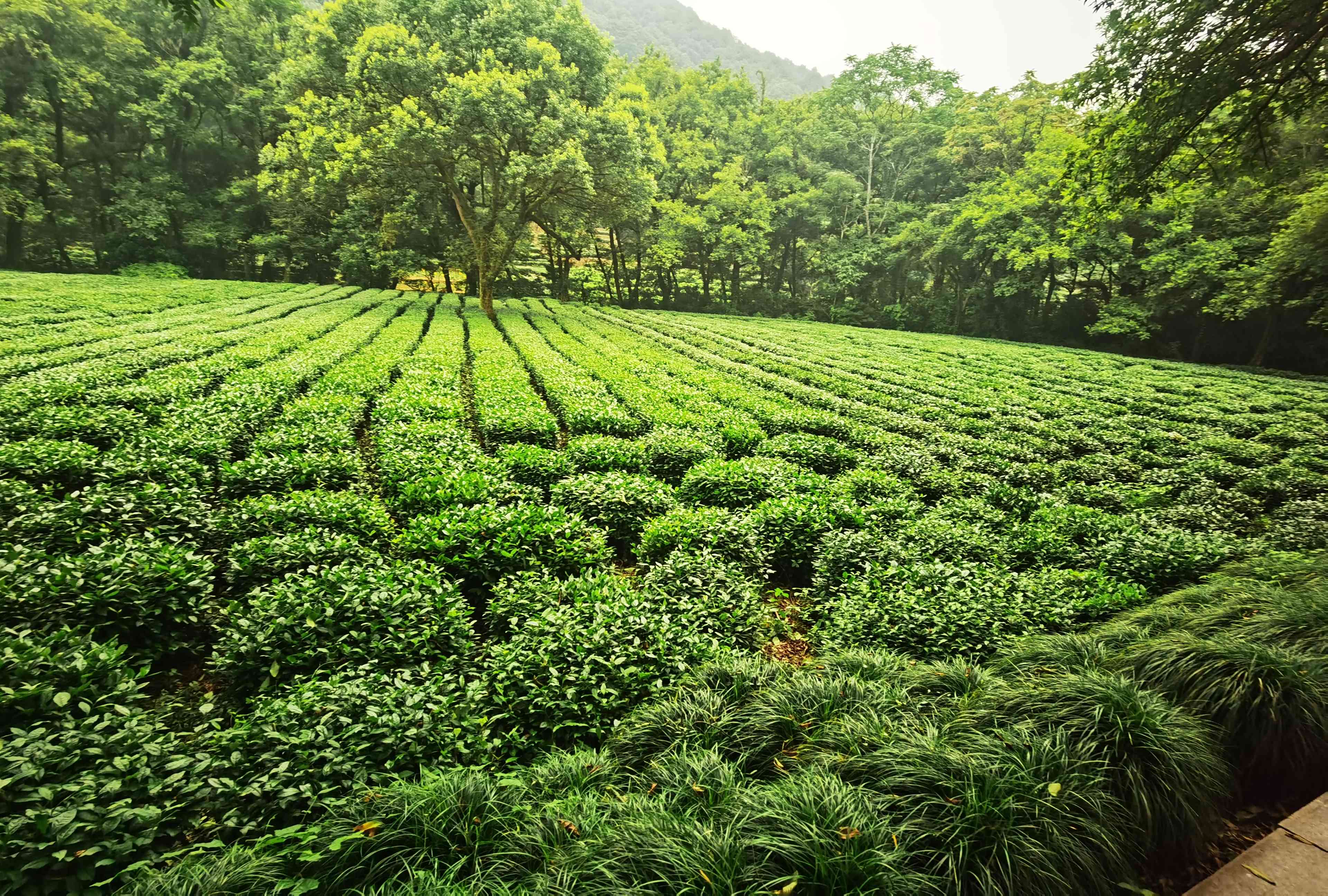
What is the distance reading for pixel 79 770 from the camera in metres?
2.55

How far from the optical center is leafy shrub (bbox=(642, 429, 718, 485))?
29.3 feet

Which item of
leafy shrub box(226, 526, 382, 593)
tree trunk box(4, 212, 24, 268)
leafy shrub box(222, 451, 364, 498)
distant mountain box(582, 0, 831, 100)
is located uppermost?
distant mountain box(582, 0, 831, 100)

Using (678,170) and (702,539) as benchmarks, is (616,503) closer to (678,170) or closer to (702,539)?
(702,539)

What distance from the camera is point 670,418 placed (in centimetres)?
1064

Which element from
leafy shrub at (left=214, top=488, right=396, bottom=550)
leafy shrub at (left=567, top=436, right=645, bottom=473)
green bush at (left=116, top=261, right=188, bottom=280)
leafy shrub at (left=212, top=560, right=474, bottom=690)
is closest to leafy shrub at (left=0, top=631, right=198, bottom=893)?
leafy shrub at (left=212, top=560, right=474, bottom=690)

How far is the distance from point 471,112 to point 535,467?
2031cm

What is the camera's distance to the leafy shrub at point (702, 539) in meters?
6.03

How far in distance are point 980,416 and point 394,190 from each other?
27.7m

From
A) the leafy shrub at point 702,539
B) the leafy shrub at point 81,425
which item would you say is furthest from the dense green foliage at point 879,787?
the leafy shrub at point 81,425

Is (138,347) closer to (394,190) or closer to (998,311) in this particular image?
(394,190)

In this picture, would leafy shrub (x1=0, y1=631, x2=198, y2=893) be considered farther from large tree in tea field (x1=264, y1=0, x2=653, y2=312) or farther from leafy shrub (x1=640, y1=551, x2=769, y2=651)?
large tree in tea field (x1=264, y1=0, x2=653, y2=312)

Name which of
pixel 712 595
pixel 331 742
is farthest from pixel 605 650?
pixel 331 742

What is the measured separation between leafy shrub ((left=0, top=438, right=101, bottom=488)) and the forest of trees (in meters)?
17.2

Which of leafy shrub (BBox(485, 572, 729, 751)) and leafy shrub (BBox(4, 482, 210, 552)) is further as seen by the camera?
leafy shrub (BBox(4, 482, 210, 552))
